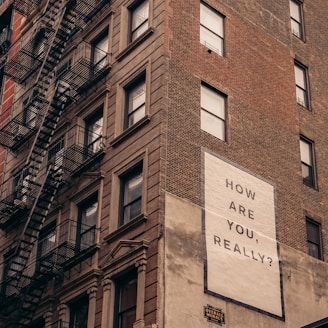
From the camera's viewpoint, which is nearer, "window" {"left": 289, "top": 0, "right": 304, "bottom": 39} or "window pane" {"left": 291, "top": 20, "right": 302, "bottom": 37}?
"window pane" {"left": 291, "top": 20, "right": 302, "bottom": 37}

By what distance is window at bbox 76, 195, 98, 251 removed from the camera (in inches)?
1228

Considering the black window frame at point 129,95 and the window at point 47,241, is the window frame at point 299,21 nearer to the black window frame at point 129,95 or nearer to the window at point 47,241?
the black window frame at point 129,95

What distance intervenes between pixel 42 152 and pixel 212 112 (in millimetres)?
7426

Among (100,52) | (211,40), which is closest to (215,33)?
(211,40)

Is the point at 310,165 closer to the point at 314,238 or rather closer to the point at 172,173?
the point at 314,238

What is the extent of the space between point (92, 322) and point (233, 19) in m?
14.6

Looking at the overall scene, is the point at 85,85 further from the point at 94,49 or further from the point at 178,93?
the point at 178,93

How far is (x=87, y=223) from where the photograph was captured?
31969 mm

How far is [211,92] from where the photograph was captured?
32188 mm

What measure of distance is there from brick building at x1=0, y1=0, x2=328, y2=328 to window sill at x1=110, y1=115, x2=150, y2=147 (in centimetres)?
7

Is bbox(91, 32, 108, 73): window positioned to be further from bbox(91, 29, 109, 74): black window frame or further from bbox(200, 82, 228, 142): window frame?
bbox(200, 82, 228, 142): window frame

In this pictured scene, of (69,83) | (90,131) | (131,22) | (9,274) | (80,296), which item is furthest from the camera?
(9,274)

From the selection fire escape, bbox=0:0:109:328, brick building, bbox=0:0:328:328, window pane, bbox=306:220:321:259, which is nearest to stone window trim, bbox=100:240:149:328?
brick building, bbox=0:0:328:328

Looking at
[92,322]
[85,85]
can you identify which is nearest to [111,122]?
[85,85]
